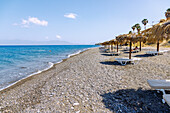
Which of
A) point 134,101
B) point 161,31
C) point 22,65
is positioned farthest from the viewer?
point 22,65

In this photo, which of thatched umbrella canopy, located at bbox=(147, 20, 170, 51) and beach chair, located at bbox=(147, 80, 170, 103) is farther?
thatched umbrella canopy, located at bbox=(147, 20, 170, 51)

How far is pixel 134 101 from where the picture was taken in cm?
377

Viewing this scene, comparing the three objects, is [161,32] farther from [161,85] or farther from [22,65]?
[22,65]

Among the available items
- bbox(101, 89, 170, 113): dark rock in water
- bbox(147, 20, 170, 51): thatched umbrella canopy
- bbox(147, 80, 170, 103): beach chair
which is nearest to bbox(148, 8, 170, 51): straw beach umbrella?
bbox(147, 20, 170, 51): thatched umbrella canopy

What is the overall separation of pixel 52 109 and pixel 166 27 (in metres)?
5.40

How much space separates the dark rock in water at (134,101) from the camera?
338 centimetres

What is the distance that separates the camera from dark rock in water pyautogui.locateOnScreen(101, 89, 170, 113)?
3.38 meters

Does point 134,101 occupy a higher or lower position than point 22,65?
higher

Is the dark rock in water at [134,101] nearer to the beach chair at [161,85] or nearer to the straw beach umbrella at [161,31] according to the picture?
the beach chair at [161,85]

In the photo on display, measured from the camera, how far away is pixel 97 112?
336 centimetres

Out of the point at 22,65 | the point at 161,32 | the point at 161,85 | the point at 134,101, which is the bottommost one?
the point at 22,65

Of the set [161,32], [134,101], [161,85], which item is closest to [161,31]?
[161,32]

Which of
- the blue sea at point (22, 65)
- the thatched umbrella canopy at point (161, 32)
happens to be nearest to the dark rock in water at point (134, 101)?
the thatched umbrella canopy at point (161, 32)

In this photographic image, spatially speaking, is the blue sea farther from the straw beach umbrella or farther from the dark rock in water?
the straw beach umbrella
